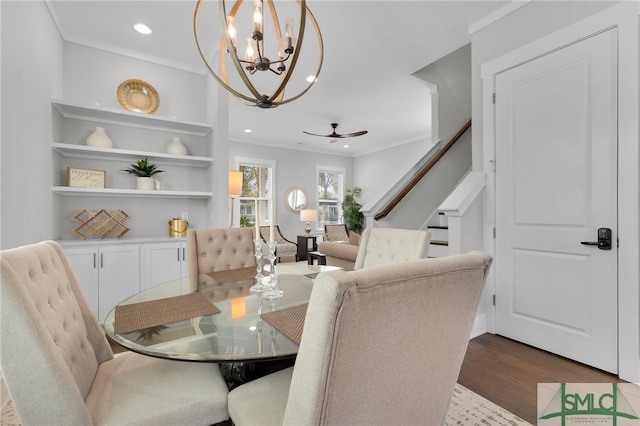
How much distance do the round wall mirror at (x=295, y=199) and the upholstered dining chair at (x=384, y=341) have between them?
22.7 feet

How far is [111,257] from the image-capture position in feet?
9.41

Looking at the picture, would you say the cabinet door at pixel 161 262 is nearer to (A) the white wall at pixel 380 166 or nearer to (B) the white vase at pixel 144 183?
(B) the white vase at pixel 144 183

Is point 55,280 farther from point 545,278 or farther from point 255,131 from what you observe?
point 255,131

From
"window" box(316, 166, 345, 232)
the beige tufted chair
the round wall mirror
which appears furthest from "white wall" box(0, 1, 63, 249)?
"window" box(316, 166, 345, 232)

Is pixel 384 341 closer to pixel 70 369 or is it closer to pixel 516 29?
pixel 70 369

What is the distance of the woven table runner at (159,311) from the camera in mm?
1207

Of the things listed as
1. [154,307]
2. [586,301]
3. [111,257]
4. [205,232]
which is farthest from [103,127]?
[586,301]

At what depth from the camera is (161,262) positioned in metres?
3.10

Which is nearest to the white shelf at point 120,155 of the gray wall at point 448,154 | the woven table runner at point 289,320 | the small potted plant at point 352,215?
the gray wall at point 448,154

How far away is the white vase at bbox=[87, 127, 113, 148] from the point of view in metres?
3.01

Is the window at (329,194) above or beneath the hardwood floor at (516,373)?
above

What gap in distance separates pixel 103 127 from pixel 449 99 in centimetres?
422

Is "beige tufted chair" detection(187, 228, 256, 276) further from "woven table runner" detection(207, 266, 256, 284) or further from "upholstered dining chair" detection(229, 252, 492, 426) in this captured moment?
"upholstered dining chair" detection(229, 252, 492, 426)

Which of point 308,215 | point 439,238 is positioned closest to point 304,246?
point 308,215
